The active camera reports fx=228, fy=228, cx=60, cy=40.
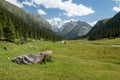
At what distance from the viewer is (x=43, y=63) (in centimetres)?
3600

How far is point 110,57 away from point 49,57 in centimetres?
2177

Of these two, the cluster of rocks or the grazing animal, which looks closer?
the cluster of rocks

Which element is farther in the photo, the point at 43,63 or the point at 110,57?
the point at 110,57

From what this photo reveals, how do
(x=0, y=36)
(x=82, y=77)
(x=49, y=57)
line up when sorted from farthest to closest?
1. (x=0, y=36)
2. (x=49, y=57)
3. (x=82, y=77)

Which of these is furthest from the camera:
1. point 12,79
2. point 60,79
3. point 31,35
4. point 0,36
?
point 31,35

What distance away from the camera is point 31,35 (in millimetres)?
176000

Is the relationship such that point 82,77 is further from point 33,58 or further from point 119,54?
point 119,54

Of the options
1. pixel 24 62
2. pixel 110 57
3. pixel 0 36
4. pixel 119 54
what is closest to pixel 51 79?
pixel 24 62

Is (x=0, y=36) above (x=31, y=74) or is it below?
above

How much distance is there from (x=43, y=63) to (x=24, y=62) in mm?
3029

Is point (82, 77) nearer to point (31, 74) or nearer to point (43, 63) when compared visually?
point (31, 74)

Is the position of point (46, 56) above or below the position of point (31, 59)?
above

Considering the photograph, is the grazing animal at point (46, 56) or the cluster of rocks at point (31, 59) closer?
the cluster of rocks at point (31, 59)

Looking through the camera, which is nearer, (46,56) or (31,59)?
(31,59)
